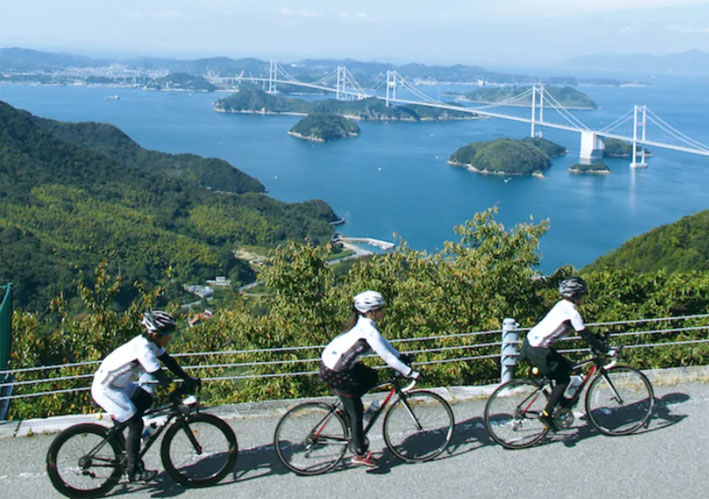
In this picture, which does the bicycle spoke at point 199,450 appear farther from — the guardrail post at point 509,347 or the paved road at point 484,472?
the guardrail post at point 509,347

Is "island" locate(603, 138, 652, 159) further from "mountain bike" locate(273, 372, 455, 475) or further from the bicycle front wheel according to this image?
"mountain bike" locate(273, 372, 455, 475)

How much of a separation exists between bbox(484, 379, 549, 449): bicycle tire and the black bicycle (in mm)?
964

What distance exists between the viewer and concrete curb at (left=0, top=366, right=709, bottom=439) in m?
3.01

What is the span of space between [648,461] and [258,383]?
7.53 ft

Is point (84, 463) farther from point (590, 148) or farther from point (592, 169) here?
point (590, 148)

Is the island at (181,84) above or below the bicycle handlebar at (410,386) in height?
above

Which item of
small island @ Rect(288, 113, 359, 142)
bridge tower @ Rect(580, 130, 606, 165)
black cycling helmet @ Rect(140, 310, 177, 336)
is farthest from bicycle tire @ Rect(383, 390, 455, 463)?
small island @ Rect(288, 113, 359, 142)

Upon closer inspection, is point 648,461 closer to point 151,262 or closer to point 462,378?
point 462,378

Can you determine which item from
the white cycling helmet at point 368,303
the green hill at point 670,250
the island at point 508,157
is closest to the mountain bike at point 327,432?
the white cycling helmet at point 368,303

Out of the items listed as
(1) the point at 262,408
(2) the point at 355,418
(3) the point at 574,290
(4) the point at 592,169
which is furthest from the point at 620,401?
(4) the point at 592,169

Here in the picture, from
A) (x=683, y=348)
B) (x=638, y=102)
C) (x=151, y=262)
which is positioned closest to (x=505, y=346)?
(x=683, y=348)

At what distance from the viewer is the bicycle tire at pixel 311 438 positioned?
2658 millimetres

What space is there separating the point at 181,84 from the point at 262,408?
121 m

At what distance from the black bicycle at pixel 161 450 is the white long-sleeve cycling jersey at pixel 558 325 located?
1.14 m
